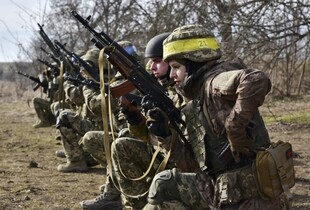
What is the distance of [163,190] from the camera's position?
398 cm

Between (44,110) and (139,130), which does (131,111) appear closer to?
(139,130)

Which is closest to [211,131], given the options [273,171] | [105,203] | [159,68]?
[273,171]

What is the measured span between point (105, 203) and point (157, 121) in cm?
192

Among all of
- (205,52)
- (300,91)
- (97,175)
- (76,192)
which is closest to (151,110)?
(205,52)

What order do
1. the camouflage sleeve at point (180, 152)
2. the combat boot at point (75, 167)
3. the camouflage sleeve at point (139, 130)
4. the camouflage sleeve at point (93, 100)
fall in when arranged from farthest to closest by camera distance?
1. the combat boot at point (75, 167)
2. the camouflage sleeve at point (93, 100)
3. the camouflage sleeve at point (139, 130)
4. the camouflage sleeve at point (180, 152)

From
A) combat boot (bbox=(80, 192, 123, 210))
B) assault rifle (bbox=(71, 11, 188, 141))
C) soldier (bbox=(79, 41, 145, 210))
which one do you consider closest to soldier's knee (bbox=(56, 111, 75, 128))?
soldier (bbox=(79, 41, 145, 210))

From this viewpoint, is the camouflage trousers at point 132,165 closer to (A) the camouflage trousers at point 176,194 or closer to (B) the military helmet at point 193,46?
(A) the camouflage trousers at point 176,194

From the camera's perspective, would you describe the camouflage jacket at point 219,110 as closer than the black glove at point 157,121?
Yes

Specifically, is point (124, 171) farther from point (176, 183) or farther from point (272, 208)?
point (272, 208)

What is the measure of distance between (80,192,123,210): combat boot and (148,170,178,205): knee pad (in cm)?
156

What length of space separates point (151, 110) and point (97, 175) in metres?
3.83

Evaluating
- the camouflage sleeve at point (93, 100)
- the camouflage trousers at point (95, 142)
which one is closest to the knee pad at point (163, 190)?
the camouflage trousers at point (95, 142)

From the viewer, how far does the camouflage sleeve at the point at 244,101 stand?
3396 mm

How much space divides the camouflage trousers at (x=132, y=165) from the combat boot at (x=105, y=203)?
44 cm
